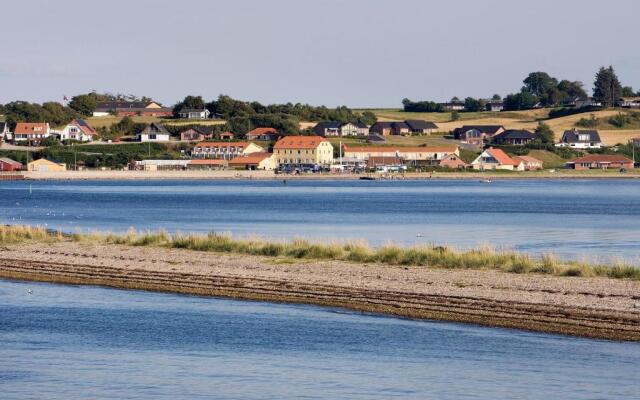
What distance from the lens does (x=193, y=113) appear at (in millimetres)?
184750

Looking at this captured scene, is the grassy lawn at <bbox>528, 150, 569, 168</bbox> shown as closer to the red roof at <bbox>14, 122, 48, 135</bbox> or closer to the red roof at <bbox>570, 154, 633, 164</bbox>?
the red roof at <bbox>570, 154, 633, 164</bbox>

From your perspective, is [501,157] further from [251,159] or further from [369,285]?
[369,285]

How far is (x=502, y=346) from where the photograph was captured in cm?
2027

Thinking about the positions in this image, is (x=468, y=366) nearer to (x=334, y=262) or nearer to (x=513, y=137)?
(x=334, y=262)

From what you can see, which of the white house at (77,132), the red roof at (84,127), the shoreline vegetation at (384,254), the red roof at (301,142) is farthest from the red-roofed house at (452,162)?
the shoreline vegetation at (384,254)

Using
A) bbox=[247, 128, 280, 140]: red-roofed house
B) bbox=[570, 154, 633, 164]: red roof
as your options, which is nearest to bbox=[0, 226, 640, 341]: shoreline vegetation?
bbox=[570, 154, 633, 164]: red roof

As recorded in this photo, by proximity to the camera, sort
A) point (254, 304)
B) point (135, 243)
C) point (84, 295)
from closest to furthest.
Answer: point (254, 304) < point (84, 295) < point (135, 243)

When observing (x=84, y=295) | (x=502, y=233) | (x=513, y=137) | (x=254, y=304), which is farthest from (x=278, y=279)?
(x=513, y=137)

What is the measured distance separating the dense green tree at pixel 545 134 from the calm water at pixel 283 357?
154 metres

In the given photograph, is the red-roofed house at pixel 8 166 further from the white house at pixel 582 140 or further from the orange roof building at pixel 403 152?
the white house at pixel 582 140

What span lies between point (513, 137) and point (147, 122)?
55760mm

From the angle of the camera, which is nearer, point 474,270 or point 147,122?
point 474,270

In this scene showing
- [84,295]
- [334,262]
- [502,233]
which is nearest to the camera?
[84,295]

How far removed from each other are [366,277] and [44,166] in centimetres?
12488
